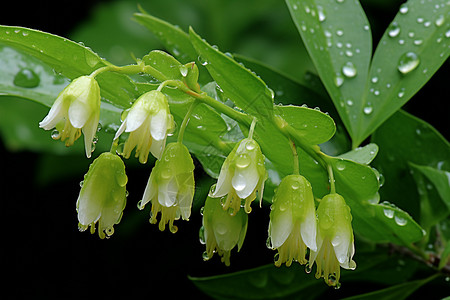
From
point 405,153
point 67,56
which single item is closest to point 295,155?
point 67,56

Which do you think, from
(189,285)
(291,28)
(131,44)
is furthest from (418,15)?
(131,44)

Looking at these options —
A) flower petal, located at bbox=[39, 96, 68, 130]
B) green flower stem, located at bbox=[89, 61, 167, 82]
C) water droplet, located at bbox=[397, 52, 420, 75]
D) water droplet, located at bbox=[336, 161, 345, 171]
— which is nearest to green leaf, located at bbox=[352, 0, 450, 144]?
water droplet, located at bbox=[397, 52, 420, 75]

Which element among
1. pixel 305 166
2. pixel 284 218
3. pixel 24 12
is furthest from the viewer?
pixel 24 12

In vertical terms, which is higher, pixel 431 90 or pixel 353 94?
pixel 353 94

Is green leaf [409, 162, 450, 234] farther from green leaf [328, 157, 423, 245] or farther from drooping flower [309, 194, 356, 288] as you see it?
drooping flower [309, 194, 356, 288]

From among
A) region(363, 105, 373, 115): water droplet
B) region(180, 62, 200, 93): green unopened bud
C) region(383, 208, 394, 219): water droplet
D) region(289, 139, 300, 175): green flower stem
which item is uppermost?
region(180, 62, 200, 93): green unopened bud

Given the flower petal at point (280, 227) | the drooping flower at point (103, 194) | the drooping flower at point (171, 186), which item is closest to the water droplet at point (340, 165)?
the flower petal at point (280, 227)

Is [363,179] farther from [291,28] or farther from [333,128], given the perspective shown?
[291,28]

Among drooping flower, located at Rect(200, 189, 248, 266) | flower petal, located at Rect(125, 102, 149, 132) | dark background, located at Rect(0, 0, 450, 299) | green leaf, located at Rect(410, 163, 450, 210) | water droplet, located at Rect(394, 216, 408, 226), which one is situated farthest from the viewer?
dark background, located at Rect(0, 0, 450, 299)
